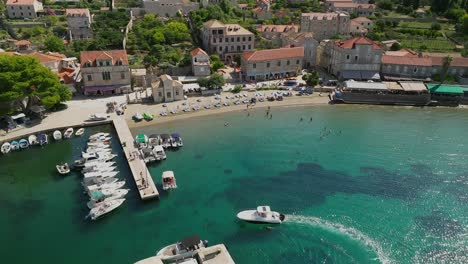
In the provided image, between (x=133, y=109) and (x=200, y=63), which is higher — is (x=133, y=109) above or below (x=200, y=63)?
below

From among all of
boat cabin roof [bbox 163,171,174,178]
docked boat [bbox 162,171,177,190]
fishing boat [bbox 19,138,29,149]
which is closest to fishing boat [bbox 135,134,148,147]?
boat cabin roof [bbox 163,171,174,178]

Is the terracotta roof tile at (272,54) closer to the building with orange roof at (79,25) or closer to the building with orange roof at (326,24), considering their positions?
the building with orange roof at (326,24)

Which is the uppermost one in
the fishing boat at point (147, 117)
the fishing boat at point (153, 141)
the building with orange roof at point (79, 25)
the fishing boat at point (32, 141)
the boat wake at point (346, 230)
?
the building with orange roof at point (79, 25)

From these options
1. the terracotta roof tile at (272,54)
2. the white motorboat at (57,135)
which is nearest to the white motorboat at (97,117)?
the white motorboat at (57,135)

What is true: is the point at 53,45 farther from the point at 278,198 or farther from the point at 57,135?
the point at 278,198

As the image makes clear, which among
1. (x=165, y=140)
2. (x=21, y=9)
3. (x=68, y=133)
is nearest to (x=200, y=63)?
(x=165, y=140)

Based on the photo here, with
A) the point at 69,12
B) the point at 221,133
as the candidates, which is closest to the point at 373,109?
the point at 221,133

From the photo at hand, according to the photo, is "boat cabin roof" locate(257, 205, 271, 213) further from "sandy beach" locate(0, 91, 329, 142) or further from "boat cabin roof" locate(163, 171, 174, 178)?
"sandy beach" locate(0, 91, 329, 142)

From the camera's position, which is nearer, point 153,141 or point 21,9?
point 153,141
